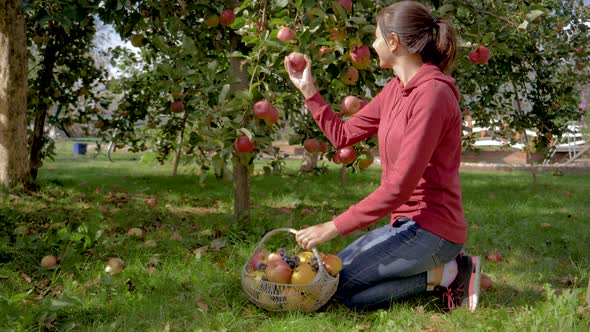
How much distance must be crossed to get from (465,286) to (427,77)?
94 cm

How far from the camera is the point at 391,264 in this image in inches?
87.9

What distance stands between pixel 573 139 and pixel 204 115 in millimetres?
11522

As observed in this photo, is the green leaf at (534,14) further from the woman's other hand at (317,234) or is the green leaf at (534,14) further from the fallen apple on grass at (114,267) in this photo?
the fallen apple on grass at (114,267)

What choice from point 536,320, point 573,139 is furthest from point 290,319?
point 573,139

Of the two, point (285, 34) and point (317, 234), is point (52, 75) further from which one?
point (317, 234)

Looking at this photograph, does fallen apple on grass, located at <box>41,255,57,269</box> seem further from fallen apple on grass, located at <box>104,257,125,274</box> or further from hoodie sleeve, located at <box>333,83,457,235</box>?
hoodie sleeve, located at <box>333,83,457,235</box>

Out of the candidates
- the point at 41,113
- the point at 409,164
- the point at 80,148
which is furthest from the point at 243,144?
the point at 80,148

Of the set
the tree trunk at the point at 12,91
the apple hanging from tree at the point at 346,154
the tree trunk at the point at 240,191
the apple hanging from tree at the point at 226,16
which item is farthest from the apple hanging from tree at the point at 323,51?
the tree trunk at the point at 12,91

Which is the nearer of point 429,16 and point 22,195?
point 429,16

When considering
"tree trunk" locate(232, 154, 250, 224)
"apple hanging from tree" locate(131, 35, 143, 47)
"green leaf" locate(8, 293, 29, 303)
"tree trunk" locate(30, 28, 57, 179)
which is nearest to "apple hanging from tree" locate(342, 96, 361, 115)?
"tree trunk" locate(232, 154, 250, 224)

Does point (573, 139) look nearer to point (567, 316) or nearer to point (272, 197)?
point (272, 197)

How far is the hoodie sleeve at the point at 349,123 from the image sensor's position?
8.30ft

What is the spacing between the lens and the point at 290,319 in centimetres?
214

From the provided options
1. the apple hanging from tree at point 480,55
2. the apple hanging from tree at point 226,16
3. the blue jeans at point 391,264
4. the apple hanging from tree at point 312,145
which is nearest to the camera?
the blue jeans at point 391,264
